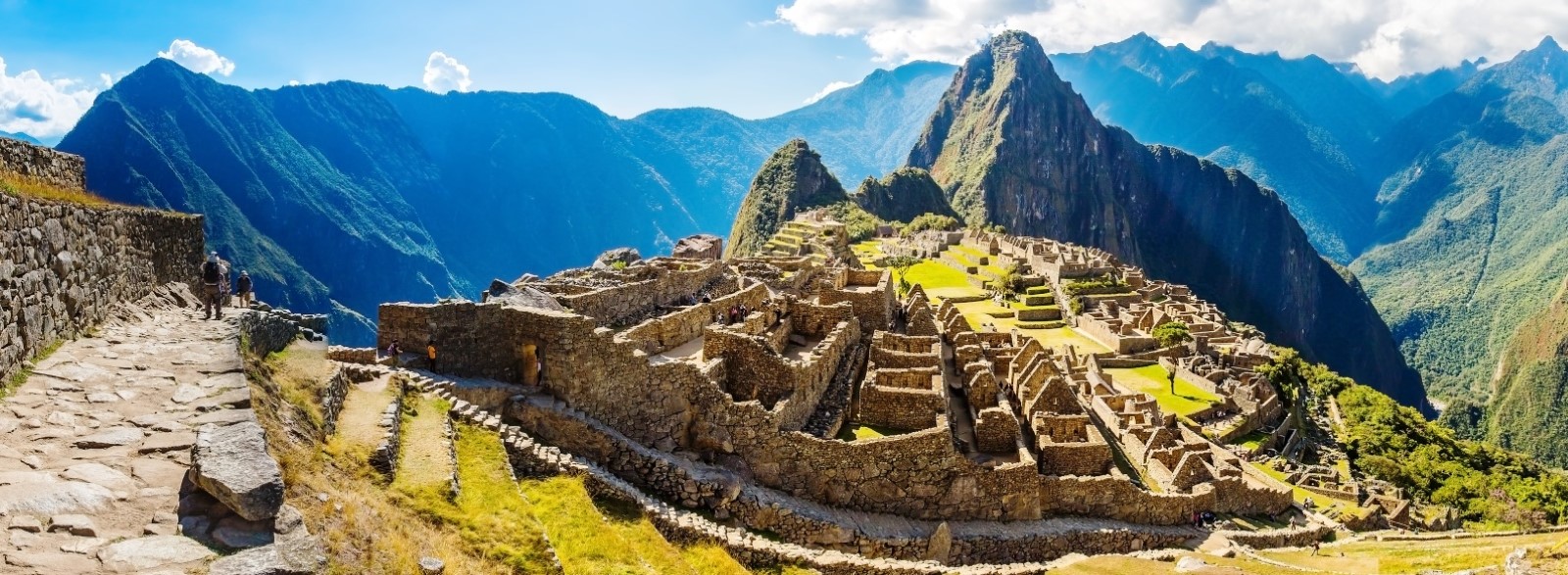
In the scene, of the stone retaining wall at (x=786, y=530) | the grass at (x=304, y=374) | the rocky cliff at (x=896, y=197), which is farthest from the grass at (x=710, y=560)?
the rocky cliff at (x=896, y=197)

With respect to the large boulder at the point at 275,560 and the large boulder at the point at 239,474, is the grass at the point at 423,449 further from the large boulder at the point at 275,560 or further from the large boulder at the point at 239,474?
the large boulder at the point at 275,560

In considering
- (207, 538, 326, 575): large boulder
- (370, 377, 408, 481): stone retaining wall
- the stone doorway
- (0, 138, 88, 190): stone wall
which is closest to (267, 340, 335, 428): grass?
(370, 377, 408, 481): stone retaining wall

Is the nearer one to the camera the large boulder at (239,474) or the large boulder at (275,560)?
the large boulder at (275,560)

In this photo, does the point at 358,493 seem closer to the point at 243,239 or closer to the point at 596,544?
the point at 596,544

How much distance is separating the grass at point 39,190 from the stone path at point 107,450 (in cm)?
171

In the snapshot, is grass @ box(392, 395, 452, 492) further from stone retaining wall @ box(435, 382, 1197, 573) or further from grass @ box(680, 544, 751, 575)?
grass @ box(680, 544, 751, 575)

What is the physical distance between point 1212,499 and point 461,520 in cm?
2079

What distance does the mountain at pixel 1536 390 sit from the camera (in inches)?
5094

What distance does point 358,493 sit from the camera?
9.66 meters

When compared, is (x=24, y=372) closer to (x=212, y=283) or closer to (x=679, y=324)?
(x=212, y=283)

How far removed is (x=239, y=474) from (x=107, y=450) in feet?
5.48

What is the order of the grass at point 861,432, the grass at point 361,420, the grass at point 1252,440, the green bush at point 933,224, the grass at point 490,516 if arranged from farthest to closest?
1. the green bush at point 933,224
2. the grass at point 1252,440
3. the grass at point 861,432
4. the grass at point 361,420
5. the grass at point 490,516

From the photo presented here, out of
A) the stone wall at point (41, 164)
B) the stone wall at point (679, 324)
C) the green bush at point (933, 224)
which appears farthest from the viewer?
the green bush at point (933, 224)

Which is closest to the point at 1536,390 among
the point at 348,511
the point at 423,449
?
the point at 423,449
